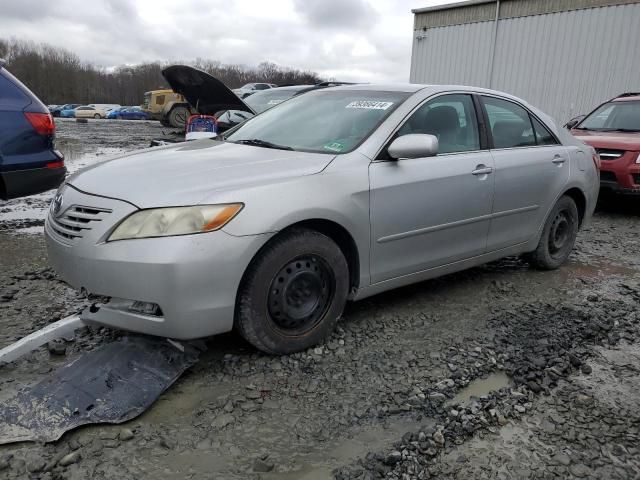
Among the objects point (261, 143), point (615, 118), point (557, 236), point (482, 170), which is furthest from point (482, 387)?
point (615, 118)

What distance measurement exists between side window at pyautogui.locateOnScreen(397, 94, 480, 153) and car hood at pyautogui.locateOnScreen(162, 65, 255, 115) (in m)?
3.74

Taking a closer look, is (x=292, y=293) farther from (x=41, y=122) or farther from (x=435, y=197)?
(x=41, y=122)

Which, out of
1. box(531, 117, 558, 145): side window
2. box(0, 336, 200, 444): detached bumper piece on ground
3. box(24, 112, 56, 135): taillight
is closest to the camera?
box(0, 336, 200, 444): detached bumper piece on ground

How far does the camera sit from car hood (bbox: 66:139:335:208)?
8.54 feet

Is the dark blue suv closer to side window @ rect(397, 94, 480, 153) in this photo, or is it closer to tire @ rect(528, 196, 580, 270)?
side window @ rect(397, 94, 480, 153)

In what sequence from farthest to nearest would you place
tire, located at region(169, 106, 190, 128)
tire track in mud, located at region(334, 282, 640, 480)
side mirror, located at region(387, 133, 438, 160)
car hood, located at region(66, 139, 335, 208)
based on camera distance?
tire, located at region(169, 106, 190, 128) → side mirror, located at region(387, 133, 438, 160) → car hood, located at region(66, 139, 335, 208) → tire track in mud, located at region(334, 282, 640, 480)

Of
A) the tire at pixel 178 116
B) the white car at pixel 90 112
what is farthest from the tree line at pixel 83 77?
the tire at pixel 178 116

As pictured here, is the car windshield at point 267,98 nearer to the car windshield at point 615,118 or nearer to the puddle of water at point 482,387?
the car windshield at point 615,118

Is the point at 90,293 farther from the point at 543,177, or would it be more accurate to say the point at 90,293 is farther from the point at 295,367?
the point at 543,177

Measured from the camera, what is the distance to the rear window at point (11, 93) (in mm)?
4605

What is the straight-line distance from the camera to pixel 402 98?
354 centimetres

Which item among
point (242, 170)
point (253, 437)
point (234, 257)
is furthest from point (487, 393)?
point (242, 170)

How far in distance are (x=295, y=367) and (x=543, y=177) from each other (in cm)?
269

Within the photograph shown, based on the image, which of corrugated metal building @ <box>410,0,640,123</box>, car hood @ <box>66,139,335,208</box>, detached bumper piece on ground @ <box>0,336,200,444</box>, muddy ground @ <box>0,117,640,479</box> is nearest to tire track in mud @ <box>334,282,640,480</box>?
muddy ground @ <box>0,117,640,479</box>
